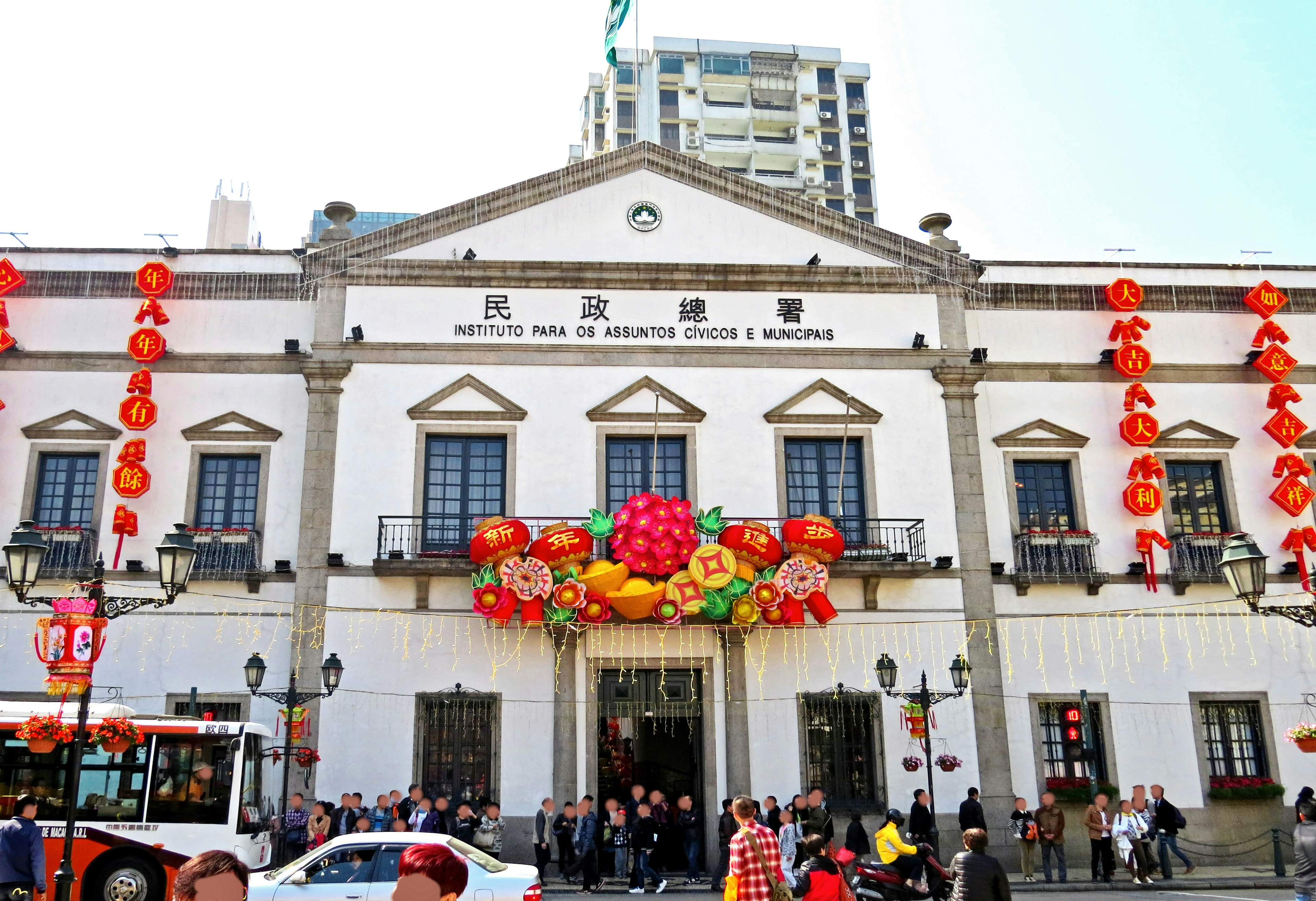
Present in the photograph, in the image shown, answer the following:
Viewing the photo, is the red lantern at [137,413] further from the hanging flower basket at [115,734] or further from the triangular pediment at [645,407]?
the triangular pediment at [645,407]

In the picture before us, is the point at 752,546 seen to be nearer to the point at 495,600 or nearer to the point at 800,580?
the point at 800,580

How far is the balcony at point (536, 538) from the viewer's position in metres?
20.5

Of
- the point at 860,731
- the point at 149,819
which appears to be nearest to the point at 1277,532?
the point at 860,731

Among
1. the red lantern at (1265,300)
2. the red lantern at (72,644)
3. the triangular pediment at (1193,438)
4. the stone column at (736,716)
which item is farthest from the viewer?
the red lantern at (1265,300)

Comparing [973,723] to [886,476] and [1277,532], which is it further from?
[1277,532]

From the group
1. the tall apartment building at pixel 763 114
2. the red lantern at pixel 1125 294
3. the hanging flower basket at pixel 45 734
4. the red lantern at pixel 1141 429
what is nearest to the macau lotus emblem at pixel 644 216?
the red lantern at pixel 1125 294

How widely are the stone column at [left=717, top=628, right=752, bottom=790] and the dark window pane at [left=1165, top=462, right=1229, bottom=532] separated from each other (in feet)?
31.0

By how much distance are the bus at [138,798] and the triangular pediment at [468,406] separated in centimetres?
754

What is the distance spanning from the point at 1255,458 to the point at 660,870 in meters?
14.8

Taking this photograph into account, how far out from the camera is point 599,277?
Result: 22.7 metres

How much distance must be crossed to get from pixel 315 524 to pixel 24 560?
886 cm

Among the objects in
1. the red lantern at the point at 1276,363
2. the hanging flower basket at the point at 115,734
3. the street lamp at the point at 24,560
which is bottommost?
the hanging flower basket at the point at 115,734

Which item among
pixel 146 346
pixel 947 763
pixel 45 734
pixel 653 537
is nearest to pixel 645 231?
pixel 653 537

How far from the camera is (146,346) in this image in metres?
21.7
